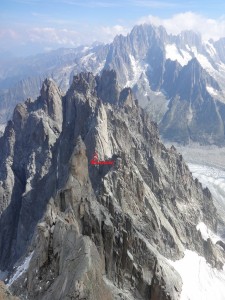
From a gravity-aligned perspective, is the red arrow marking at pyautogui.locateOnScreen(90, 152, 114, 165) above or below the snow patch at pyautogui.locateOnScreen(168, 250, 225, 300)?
above

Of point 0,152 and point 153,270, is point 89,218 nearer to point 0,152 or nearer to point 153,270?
point 153,270

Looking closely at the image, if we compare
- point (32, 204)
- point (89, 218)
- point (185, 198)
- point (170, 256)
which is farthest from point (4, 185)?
point (89, 218)

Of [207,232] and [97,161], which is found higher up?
[97,161]

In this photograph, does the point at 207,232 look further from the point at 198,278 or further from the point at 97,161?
the point at 198,278

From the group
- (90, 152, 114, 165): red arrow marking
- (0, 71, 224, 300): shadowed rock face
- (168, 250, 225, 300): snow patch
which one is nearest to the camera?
(0, 71, 224, 300): shadowed rock face

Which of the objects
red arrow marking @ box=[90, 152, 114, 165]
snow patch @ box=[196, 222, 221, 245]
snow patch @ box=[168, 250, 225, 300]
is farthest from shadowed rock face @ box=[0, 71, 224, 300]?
snow patch @ box=[196, 222, 221, 245]

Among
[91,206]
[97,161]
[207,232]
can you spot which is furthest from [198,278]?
[207,232]

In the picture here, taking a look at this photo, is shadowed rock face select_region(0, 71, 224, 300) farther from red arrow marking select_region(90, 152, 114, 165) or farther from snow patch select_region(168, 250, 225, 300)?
snow patch select_region(168, 250, 225, 300)
